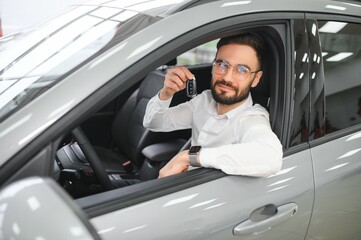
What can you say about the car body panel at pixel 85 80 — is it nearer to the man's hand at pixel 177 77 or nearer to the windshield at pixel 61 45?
the windshield at pixel 61 45

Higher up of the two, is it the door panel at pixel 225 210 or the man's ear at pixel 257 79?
the man's ear at pixel 257 79

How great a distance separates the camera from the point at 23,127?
98 centimetres

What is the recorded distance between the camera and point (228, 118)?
1.58 meters

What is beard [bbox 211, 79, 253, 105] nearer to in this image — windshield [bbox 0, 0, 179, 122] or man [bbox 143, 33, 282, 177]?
man [bbox 143, 33, 282, 177]

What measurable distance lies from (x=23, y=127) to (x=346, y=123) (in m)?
1.22

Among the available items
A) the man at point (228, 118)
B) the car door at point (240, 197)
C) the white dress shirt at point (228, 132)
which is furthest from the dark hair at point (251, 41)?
the white dress shirt at point (228, 132)

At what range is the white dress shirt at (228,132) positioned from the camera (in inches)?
49.1

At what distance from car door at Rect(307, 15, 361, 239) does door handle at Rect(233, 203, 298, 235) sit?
0.14m

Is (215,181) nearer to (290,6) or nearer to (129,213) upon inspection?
(129,213)

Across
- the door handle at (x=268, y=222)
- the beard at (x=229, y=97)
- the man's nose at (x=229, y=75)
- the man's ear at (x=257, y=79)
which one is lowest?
the door handle at (x=268, y=222)

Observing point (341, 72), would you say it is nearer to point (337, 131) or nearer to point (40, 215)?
point (337, 131)

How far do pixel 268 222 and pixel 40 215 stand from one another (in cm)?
78

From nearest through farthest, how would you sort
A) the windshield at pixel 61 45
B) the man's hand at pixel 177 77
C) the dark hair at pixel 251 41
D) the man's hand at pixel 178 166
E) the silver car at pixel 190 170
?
the silver car at pixel 190 170
the windshield at pixel 61 45
the man's hand at pixel 178 166
the dark hair at pixel 251 41
the man's hand at pixel 177 77

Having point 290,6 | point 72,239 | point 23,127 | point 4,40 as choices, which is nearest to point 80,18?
point 4,40
